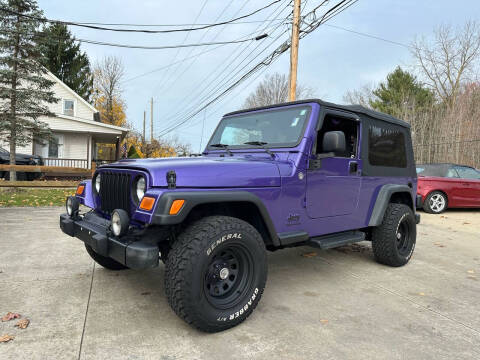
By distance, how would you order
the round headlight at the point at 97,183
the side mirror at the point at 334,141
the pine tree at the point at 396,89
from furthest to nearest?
the pine tree at the point at 396,89 → the round headlight at the point at 97,183 → the side mirror at the point at 334,141

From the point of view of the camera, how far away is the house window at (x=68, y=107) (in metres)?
19.5

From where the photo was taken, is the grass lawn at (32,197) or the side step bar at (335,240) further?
Result: the grass lawn at (32,197)

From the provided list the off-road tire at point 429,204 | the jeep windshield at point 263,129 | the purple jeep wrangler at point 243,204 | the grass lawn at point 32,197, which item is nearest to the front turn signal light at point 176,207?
the purple jeep wrangler at point 243,204

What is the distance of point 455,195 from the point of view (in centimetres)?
913

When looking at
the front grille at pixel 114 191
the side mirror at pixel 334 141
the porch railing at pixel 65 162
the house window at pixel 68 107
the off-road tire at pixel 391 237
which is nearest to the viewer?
the front grille at pixel 114 191

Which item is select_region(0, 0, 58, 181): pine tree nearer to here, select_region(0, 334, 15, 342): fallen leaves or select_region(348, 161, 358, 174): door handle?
select_region(0, 334, 15, 342): fallen leaves

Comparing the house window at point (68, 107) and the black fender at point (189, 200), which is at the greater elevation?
the house window at point (68, 107)

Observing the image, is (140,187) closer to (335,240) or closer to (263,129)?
(263,129)

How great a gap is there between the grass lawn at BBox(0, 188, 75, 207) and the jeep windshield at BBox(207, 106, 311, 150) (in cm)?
641

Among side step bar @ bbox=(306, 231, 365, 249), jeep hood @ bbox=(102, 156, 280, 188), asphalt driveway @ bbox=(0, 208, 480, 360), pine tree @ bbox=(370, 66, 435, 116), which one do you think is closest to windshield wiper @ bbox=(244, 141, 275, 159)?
jeep hood @ bbox=(102, 156, 280, 188)

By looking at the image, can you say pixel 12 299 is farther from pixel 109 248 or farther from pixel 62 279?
pixel 109 248

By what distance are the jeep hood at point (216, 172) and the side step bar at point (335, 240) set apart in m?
0.82

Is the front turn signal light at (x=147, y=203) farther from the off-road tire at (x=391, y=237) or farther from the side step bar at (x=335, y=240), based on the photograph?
the off-road tire at (x=391, y=237)

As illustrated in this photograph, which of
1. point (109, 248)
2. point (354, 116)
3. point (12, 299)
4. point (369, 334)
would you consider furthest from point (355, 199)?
point (12, 299)
